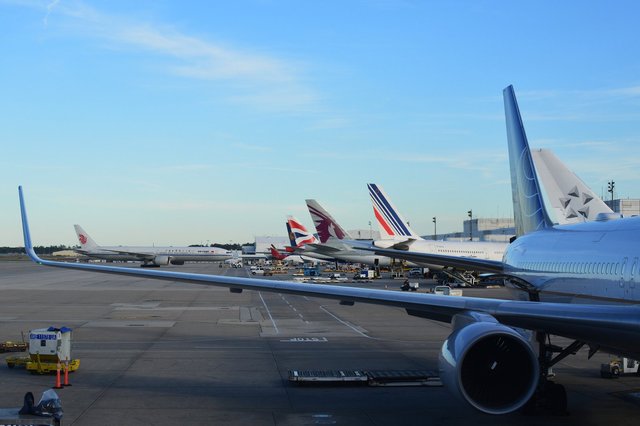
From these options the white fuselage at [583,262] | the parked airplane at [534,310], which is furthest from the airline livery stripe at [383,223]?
the parked airplane at [534,310]

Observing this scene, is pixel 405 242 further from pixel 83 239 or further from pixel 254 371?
pixel 83 239

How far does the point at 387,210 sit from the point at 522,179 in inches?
2024

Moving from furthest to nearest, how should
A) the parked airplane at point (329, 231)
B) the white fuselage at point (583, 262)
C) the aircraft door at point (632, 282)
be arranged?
1. the parked airplane at point (329, 231)
2. the white fuselage at point (583, 262)
3. the aircraft door at point (632, 282)

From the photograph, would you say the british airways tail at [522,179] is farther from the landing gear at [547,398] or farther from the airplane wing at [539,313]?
the airplane wing at [539,313]

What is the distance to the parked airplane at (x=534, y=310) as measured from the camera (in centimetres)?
1020

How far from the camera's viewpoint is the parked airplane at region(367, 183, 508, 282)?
223 ft

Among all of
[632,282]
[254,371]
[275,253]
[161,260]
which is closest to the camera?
[632,282]

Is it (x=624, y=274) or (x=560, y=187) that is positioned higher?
(x=560, y=187)

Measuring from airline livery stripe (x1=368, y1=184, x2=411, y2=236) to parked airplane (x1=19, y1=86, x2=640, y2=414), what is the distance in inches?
2099

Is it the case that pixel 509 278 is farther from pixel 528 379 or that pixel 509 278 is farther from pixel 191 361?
pixel 191 361

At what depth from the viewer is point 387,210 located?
7119cm

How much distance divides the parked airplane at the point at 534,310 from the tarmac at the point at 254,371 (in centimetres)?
264

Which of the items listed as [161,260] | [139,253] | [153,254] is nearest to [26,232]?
[161,260]

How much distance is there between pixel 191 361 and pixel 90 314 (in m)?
17.1
